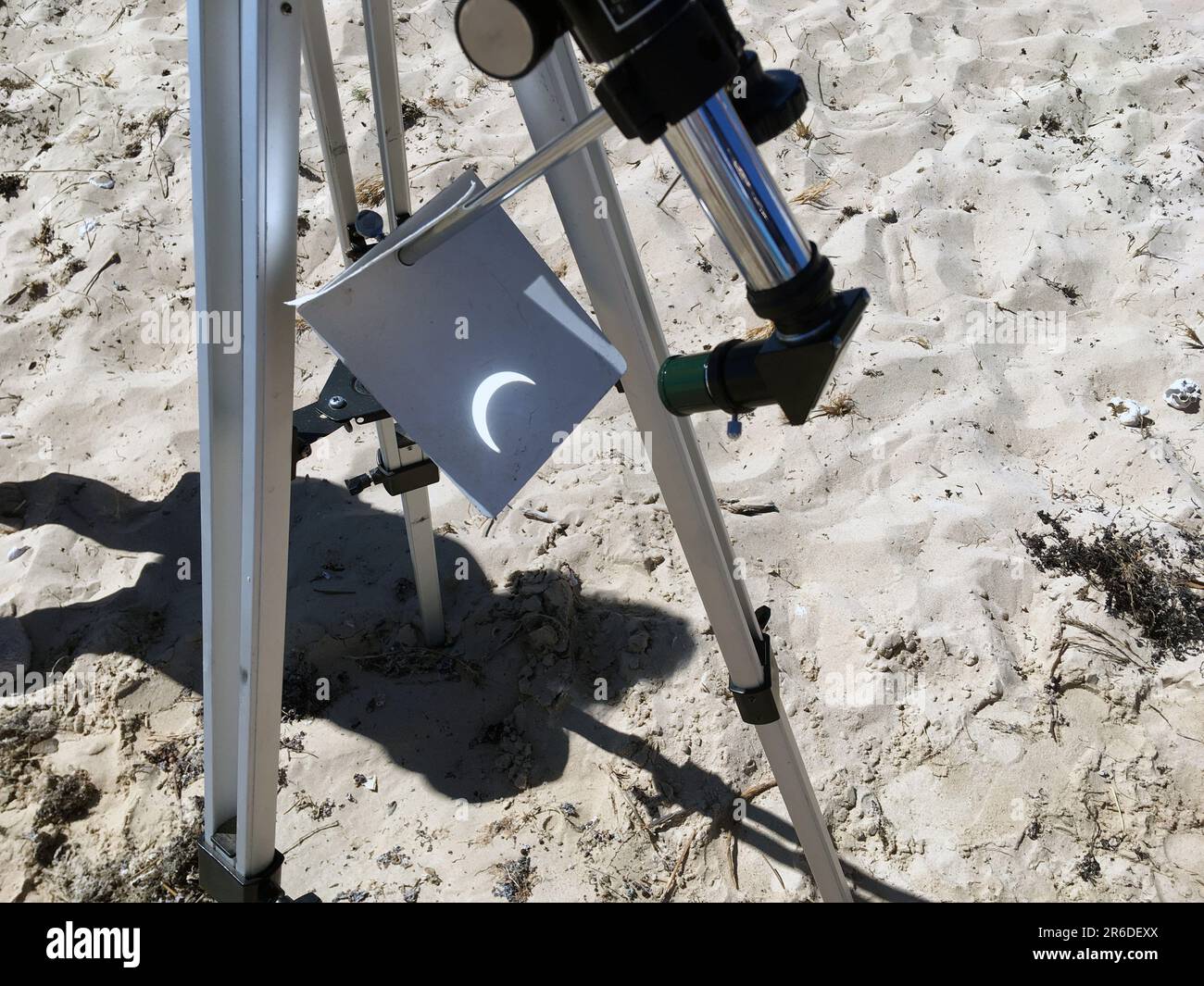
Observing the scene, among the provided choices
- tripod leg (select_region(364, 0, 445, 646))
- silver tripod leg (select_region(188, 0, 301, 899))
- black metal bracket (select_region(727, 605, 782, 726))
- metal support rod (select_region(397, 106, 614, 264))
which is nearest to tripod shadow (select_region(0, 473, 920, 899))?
tripod leg (select_region(364, 0, 445, 646))

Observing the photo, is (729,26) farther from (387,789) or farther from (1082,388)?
(1082,388)

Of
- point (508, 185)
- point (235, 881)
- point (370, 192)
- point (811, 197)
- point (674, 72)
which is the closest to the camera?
point (674, 72)

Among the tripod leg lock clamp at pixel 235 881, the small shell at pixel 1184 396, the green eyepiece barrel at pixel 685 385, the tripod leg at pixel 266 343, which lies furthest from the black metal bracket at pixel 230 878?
the small shell at pixel 1184 396

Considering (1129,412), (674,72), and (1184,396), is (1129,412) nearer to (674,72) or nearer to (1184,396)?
(1184,396)

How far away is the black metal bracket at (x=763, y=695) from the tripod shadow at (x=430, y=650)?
0.57m

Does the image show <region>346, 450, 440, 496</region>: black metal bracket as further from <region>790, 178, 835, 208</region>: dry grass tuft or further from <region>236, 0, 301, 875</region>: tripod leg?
<region>790, 178, 835, 208</region>: dry grass tuft

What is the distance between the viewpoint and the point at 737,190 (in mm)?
622

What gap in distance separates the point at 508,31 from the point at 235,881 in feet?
3.25

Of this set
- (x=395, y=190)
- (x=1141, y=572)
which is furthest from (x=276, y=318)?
(x=1141, y=572)

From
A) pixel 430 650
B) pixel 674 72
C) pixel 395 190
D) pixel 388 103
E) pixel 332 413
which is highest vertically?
pixel 674 72

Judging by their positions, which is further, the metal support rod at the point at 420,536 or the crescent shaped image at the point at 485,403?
the metal support rod at the point at 420,536

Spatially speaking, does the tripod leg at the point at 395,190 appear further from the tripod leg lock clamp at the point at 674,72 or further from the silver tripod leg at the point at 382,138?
the tripod leg lock clamp at the point at 674,72

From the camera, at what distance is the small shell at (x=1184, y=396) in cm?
210
